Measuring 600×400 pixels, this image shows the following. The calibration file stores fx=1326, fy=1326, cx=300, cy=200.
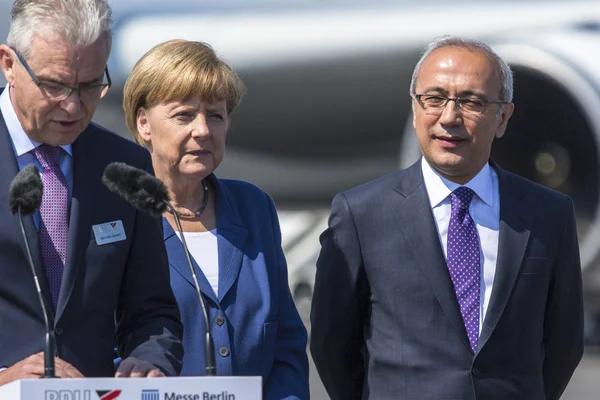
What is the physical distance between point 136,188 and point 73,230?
220 mm

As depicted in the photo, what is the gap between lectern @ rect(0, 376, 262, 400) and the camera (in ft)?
7.89

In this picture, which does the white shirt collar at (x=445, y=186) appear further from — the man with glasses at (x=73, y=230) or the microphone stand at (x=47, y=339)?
the microphone stand at (x=47, y=339)

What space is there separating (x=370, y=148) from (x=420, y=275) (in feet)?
15.7

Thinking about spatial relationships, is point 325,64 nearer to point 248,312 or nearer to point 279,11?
point 279,11

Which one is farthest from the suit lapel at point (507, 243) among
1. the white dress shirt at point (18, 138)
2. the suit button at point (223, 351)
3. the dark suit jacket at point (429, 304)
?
the white dress shirt at point (18, 138)

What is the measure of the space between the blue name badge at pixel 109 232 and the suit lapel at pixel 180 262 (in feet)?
1.65

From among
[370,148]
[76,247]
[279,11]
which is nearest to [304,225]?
[370,148]

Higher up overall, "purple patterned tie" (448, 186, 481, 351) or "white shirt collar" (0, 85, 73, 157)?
"white shirt collar" (0, 85, 73, 157)

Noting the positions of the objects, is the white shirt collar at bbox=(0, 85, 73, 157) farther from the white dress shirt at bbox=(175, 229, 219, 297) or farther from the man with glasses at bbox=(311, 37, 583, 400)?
the man with glasses at bbox=(311, 37, 583, 400)

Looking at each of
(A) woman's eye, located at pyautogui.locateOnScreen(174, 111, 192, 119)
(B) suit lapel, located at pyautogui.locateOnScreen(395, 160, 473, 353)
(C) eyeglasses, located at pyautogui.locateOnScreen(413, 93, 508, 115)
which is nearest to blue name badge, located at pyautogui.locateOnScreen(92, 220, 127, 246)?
(A) woman's eye, located at pyautogui.locateOnScreen(174, 111, 192, 119)

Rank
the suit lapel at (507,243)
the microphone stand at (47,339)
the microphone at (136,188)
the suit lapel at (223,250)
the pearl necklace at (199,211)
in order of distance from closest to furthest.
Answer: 1. the microphone stand at (47,339)
2. the microphone at (136,188)
3. the suit lapel at (507,243)
4. the suit lapel at (223,250)
5. the pearl necklace at (199,211)

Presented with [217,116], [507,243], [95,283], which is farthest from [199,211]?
[507,243]

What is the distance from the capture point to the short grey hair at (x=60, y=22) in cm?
284

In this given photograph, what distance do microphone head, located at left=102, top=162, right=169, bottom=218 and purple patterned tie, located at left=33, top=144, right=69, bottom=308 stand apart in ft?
0.69
